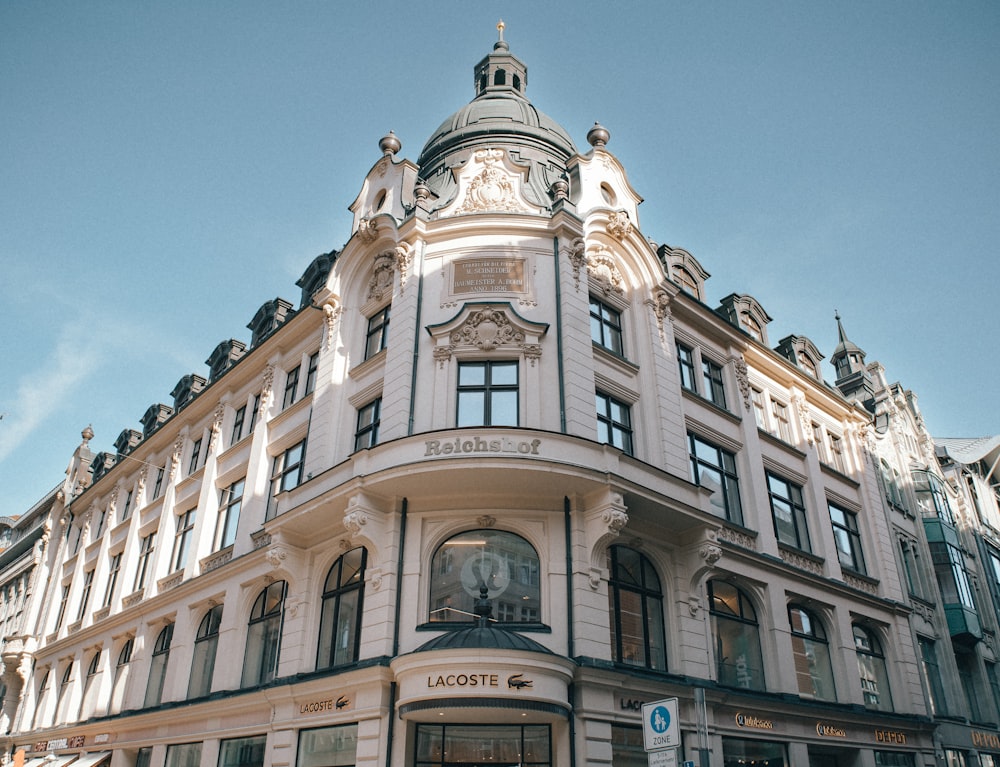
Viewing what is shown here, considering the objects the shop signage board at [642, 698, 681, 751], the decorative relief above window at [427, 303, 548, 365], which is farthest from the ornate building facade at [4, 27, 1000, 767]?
the shop signage board at [642, 698, 681, 751]

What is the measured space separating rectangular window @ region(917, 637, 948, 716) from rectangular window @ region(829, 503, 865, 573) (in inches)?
157

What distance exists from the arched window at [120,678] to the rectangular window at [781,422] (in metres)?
26.2

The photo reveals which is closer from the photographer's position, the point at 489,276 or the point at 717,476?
the point at 489,276

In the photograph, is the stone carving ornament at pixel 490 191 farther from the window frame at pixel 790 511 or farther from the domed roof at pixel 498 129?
the window frame at pixel 790 511

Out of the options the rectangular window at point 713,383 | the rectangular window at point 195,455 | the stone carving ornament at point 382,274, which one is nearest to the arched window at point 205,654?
the rectangular window at point 195,455

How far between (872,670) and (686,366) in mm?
12243

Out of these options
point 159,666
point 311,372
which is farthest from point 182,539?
point 311,372

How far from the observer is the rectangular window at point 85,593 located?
37719 mm

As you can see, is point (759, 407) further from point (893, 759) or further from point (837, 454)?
point (893, 759)

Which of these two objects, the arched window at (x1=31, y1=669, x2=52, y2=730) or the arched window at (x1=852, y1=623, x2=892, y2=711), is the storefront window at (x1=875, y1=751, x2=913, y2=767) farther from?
the arched window at (x1=31, y1=669, x2=52, y2=730)

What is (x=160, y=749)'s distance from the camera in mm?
25312

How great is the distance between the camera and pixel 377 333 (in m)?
24.2

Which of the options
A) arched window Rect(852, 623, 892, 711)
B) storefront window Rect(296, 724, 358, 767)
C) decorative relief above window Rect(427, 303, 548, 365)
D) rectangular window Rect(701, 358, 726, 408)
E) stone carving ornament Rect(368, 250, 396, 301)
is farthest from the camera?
rectangular window Rect(701, 358, 726, 408)

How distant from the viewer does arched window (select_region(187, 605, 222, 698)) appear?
25.4 meters
